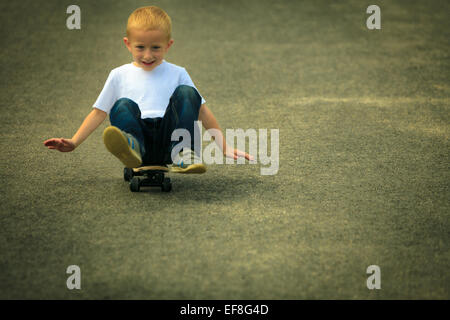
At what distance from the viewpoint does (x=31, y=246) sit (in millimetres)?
1758

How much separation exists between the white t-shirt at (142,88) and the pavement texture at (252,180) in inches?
12.1

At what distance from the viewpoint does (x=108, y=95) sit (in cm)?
213

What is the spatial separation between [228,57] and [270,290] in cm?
254

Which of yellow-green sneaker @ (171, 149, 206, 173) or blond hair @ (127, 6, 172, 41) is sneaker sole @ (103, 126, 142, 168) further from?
blond hair @ (127, 6, 172, 41)

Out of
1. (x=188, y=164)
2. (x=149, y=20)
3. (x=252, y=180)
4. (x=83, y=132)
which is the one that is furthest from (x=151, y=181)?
(x=149, y=20)

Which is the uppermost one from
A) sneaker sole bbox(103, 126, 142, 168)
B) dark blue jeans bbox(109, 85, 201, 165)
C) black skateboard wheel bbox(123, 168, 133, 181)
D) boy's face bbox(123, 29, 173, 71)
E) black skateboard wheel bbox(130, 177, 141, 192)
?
boy's face bbox(123, 29, 173, 71)

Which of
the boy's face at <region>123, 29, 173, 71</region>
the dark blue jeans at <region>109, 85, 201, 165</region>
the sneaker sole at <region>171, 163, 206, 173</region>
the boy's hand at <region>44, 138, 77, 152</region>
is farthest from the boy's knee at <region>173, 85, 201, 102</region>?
the boy's hand at <region>44, 138, 77, 152</region>

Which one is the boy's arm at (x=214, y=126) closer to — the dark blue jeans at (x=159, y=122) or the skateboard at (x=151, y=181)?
the dark blue jeans at (x=159, y=122)

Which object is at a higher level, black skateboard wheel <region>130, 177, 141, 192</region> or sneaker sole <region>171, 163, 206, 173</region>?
sneaker sole <region>171, 163, 206, 173</region>

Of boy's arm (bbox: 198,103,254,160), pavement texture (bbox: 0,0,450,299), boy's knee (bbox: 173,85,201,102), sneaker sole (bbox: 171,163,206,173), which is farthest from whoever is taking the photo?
boy's arm (bbox: 198,103,254,160)

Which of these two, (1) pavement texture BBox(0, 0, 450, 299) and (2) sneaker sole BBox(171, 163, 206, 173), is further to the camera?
(2) sneaker sole BBox(171, 163, 206, 173)

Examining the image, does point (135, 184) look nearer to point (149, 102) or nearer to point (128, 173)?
point (128, 173)

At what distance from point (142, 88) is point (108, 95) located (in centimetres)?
13

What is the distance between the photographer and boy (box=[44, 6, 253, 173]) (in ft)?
6.67
